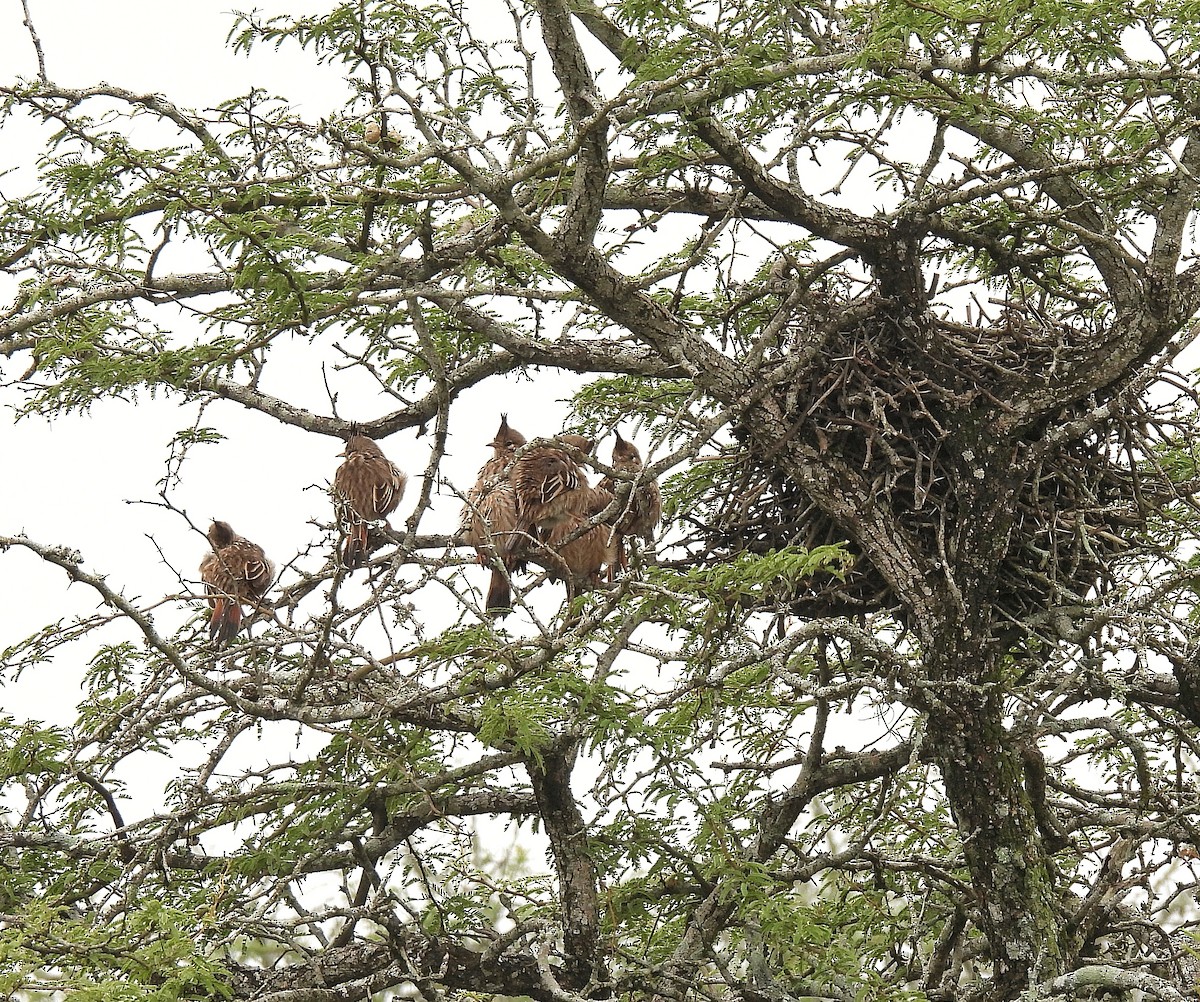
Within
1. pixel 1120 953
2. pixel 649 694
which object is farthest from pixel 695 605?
pixel 1120 953

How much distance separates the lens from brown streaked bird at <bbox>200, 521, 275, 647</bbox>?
5867 mm

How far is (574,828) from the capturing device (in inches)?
213

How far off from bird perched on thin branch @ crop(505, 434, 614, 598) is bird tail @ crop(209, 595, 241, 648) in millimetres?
1169

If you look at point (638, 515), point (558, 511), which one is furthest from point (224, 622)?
point (638, 515)

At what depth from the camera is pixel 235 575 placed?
586 centimetres

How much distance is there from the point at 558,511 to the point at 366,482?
2.74 ft

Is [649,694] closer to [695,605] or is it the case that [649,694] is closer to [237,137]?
[695,605]

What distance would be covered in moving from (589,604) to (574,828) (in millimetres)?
915

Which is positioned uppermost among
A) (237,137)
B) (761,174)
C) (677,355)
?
(237,137)

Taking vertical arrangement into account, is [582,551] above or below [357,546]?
below

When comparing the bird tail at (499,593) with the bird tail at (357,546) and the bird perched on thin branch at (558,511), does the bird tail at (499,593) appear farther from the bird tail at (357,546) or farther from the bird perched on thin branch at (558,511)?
the bird tail at (357,546)

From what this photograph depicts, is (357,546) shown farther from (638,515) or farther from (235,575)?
(638,515)

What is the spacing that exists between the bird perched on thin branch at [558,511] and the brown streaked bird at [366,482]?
55 centimetres

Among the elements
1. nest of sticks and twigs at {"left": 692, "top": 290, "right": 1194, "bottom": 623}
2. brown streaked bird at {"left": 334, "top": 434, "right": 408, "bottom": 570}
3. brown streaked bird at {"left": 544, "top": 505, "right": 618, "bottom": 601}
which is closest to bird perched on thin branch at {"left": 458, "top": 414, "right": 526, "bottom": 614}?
brown streaked bird at {"left": 544, "top": 505, "right": 618, "bottom": 601}
